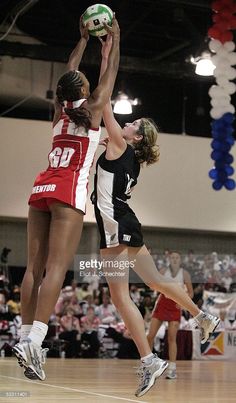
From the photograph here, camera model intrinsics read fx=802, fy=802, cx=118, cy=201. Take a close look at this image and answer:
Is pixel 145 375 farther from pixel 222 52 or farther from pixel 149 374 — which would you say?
pixel 222 52

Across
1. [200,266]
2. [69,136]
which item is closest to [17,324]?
[200,266]

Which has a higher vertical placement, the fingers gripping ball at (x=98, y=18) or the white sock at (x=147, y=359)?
the fingers gripping ball at (x=98, y=18)

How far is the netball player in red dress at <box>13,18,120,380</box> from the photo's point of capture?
171 inches

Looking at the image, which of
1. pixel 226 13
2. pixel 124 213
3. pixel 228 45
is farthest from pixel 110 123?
pixel 228 45

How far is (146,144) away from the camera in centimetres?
541

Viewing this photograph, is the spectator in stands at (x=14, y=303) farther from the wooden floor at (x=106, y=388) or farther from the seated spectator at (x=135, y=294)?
the wooden floor at (x=106, y=388)

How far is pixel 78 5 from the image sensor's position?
14.4 metres

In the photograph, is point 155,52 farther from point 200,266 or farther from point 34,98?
point 200,266

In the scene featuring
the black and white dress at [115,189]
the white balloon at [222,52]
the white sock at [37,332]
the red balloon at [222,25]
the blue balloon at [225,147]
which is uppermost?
the red balloon at [222,25]

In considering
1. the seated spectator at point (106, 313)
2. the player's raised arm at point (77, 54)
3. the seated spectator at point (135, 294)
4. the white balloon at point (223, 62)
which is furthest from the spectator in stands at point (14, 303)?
the player's raised arm at point (77, 54)

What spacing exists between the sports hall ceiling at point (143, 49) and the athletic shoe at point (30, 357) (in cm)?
993

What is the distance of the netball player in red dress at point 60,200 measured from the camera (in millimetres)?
4352

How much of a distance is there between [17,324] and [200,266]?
4.61m

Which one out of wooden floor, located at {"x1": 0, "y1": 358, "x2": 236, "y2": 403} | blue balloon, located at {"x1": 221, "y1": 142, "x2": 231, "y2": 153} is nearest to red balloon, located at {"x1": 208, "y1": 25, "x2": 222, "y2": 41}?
blue balloon, located at {"x1": 221, "y1": 142, "x2": 231, "y2": 153}
